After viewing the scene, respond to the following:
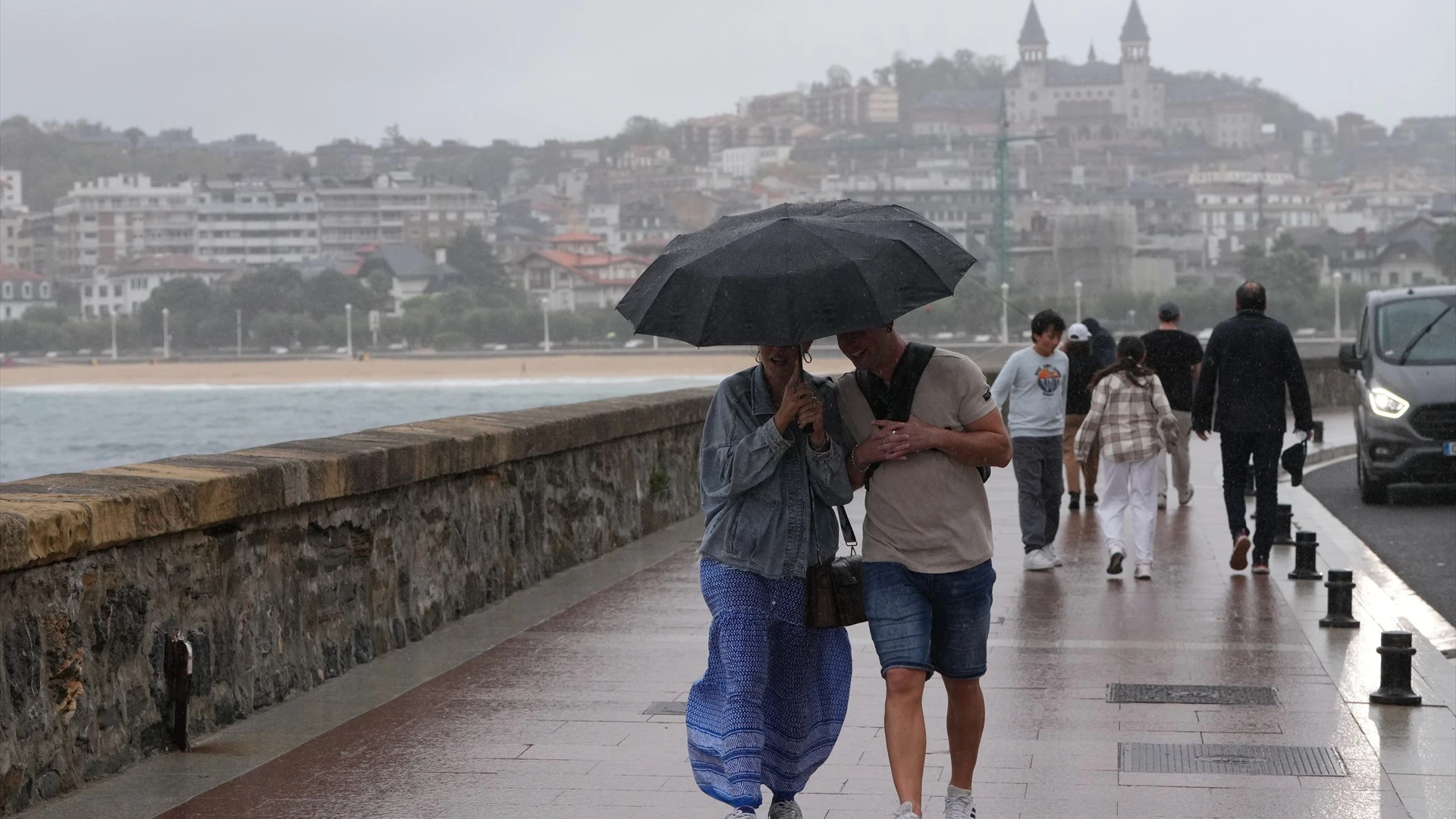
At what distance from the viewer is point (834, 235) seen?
4.76 m

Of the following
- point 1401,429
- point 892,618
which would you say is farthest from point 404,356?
point 892,618

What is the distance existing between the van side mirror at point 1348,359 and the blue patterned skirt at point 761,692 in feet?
37.3

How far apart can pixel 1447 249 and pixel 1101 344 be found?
157565mm

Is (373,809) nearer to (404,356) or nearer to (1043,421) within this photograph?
(1043,421)

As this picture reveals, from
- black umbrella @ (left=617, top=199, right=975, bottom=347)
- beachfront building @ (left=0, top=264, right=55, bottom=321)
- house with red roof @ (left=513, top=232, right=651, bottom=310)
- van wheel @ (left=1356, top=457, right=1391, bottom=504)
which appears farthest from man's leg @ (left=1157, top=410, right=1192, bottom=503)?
beachfront building @ (left=0, top=264, right=55, bottom=321)

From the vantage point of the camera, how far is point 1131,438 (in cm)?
1069

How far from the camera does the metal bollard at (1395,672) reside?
6.99 m

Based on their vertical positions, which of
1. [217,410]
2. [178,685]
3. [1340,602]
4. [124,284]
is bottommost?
[217,410]

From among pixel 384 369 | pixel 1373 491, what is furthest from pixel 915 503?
pixel 384 369

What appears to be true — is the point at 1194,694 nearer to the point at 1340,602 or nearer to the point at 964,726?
the point at 1340,602

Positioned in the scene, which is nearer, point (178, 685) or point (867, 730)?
point (178, 685)

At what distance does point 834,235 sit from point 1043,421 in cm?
676

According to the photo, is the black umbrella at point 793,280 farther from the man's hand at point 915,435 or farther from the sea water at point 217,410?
the sea water at point 217,410

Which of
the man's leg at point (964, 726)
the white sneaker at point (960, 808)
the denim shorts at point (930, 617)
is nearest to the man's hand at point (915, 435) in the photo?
the denim shorts at point (930, 617)
